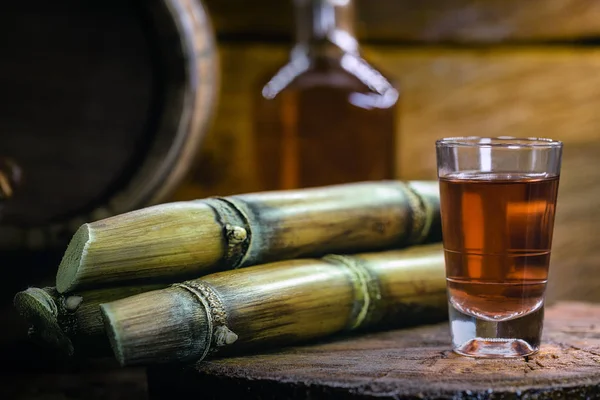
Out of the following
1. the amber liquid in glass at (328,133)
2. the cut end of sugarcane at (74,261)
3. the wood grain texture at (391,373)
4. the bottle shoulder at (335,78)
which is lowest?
the wood grain texture at (391,373)

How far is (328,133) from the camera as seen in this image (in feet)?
5.70

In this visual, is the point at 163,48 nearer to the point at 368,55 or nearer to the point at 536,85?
the point at 368,55

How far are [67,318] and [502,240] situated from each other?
0.51 meters

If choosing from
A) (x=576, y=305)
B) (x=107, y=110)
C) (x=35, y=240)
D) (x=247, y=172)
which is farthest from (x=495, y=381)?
(x=247, y=172)

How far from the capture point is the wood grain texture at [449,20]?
77.1 inches

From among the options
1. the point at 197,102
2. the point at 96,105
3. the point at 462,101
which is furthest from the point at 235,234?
the point at 462,101

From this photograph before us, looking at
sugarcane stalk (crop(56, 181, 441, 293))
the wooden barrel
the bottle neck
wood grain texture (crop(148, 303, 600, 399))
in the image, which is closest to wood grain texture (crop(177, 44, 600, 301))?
the bottle neck

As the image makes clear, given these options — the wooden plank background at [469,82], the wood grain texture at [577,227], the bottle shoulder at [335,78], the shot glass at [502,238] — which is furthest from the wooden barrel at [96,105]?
the wood grain texture at [577,227]

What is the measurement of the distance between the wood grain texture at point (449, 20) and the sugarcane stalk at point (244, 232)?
2.71 feet

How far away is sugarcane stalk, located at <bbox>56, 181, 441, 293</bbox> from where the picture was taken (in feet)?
3.09

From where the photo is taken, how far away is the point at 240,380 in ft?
2.91

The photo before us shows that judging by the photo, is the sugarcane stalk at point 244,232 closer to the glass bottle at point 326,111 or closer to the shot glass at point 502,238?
the shot glass at point 502,238

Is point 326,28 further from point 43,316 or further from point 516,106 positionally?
point 43,316

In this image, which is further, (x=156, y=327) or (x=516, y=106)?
(x=516, y=106)
